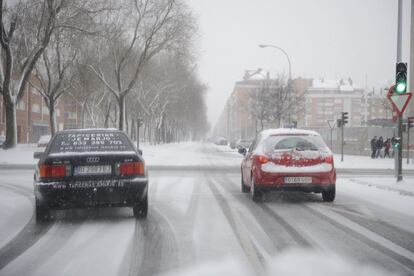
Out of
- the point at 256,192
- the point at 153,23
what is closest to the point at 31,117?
the point at 153,23

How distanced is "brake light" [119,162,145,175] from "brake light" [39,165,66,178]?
2.85 ft

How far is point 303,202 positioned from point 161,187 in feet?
14.2

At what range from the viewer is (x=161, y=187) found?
13648 millimetres

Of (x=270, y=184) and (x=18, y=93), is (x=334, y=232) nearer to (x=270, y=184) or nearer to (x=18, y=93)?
(x=270, y=184)

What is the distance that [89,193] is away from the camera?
25.8ft

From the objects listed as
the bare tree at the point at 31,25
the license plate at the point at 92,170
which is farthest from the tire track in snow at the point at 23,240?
the bare tree at the point at 31,25

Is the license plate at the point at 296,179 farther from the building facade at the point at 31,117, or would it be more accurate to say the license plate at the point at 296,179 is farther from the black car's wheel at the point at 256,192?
the building facade at the point at 31,117

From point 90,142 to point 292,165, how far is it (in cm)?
406

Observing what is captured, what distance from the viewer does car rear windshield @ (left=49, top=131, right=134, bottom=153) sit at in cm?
836

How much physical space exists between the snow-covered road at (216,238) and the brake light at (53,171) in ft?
2.52

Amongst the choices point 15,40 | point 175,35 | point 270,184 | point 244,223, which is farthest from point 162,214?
point 15,40

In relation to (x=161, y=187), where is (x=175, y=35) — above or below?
above

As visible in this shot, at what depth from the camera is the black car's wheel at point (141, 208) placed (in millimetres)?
8211

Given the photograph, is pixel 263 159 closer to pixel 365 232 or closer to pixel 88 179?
pixel 365 232
